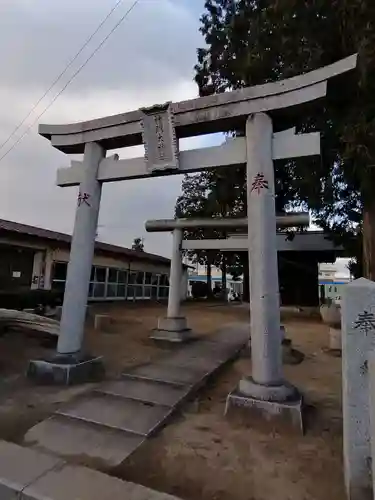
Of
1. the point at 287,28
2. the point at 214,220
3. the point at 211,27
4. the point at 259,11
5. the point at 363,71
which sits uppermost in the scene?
the point at 211,27

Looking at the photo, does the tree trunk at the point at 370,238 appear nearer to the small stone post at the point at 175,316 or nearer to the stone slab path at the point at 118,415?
the small stone post at the point at 175,316

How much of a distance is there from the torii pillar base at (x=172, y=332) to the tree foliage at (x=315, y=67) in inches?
178

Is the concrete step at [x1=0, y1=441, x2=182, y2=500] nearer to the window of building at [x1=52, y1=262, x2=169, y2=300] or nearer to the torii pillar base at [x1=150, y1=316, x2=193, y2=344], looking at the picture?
the torii pillar base at [x1=150, y1=316, x2=193, y2=344]

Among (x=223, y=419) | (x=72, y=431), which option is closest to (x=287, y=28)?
(x=223, y=419)

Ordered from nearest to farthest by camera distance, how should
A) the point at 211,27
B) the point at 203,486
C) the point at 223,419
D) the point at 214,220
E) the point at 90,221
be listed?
1. the point at 203,486
2. the point at 223,419
3. the point at 90,221
4. the point at 214,220
5. the point at 211,27

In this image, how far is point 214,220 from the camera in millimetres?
8078

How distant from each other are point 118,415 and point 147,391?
683mm

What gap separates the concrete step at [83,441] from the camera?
3.11 m

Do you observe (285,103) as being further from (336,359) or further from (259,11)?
(259,11)

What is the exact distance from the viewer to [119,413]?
3.91 meters

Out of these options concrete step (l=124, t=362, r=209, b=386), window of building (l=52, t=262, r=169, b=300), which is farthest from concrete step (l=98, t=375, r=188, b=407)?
window of building (l=52, t=262, r=169, b=300)

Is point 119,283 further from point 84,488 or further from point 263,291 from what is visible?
point 84,488

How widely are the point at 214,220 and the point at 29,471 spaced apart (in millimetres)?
6145

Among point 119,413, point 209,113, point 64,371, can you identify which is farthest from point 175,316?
point 209,113
